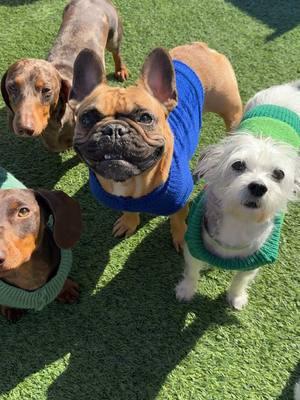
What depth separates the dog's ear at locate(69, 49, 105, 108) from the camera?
252cm

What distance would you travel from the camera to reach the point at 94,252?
344cm

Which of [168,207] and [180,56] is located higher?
[180,56]

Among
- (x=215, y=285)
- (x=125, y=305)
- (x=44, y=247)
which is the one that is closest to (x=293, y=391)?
(x=215, y=285)

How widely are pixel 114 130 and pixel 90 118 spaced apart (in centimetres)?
22

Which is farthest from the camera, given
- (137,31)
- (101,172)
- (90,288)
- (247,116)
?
(137,31)

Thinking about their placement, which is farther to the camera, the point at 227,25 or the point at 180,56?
the point at 227,25

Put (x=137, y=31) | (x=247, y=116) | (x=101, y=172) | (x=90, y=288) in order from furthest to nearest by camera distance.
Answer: (x=137, y=31), (x=90, y=288), (x=247, y=116), (x=101, y=172)

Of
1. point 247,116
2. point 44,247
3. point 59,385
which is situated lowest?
point 59,385

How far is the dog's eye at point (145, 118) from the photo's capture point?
7.72 feet

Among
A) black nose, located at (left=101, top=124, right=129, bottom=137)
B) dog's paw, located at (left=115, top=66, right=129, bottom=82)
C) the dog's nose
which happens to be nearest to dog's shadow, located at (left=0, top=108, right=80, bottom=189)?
the dog's nose

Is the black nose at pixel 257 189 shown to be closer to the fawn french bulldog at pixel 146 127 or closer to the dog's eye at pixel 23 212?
the fawn french bulldog at pixel 146 127

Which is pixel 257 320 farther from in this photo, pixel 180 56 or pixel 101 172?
pixel 180 56

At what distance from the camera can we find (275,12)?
503 cm

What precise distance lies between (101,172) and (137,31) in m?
3.11
